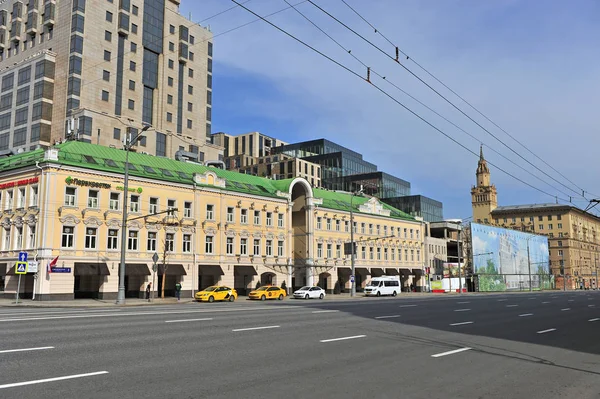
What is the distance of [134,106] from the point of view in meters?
81.5

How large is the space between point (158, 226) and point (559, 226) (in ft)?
465

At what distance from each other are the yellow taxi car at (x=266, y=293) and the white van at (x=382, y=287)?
43.5 ft

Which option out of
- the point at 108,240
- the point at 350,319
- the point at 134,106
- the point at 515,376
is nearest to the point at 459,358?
the point at 515,376

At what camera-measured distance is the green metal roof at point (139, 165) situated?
4600 centimetres

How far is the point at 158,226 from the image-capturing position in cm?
4991

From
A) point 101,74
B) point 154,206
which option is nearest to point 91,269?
point 154,206

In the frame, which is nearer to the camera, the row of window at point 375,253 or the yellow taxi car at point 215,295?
the yellow taxi car at point 215,295

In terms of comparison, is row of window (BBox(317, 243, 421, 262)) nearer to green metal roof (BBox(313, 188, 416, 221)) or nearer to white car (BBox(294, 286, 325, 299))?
green metal roof (BBox(313, 188, 416, 221))

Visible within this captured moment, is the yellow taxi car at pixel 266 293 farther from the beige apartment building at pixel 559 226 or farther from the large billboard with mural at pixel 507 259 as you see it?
the beige apartment building at pixel 559 226

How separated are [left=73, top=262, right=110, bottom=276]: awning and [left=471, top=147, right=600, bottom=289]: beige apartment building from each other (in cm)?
12415

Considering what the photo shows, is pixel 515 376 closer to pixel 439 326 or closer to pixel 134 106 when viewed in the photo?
pixel 439 326

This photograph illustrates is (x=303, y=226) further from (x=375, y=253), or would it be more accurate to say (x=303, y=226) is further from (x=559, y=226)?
(x=559, y=226)

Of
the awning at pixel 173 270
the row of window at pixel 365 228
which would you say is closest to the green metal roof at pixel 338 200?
the row of window at pixel 365 228

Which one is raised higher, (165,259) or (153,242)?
(153,242)
